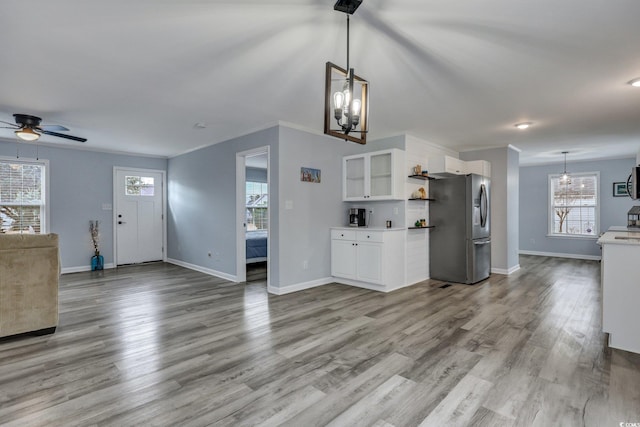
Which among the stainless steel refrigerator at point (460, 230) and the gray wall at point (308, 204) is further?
the stainless steel refrigerator at point (460, 230)

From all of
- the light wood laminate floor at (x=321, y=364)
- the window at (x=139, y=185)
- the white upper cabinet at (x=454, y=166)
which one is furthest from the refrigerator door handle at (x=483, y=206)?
the window at (x=139, y=185)

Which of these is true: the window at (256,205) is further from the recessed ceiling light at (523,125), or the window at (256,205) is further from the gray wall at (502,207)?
the recessed ceiling light at (523,125)

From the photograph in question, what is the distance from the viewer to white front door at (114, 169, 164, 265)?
6742 millimetres

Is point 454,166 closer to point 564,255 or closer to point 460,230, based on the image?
point 460,230

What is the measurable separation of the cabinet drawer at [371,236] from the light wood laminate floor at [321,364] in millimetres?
844

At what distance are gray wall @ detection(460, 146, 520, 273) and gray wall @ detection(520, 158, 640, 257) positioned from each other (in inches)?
112

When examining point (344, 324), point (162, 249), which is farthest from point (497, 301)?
point (162, 249)

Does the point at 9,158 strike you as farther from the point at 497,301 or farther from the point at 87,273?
the point at 497,301

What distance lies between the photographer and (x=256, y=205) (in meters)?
8.76

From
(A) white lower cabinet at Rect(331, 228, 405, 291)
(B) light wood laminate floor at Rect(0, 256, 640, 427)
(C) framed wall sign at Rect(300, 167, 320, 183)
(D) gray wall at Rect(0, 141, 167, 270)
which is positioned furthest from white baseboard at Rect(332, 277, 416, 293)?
(D) gray wall at Rect(0, 141, 167, 270)

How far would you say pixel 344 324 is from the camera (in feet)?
10.8

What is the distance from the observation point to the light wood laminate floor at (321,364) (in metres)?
1.86

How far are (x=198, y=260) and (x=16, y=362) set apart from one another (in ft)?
12.3

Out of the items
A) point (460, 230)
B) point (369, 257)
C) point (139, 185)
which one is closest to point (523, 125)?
point (460, 230)
